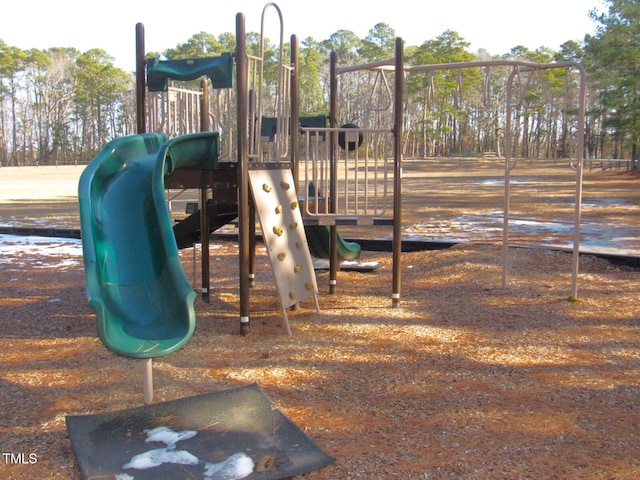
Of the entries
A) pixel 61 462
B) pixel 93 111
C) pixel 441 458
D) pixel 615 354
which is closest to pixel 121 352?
pixel 61 462

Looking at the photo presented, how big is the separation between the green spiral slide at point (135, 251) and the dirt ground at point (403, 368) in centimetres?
47

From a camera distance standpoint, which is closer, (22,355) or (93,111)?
(22,355)

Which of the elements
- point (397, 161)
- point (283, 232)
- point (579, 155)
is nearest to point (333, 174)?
point (397, 161)

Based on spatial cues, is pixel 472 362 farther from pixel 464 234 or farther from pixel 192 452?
pixel 464 234

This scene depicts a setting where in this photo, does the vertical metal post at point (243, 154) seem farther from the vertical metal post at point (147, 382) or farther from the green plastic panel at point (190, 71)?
the vertical metal post at point (147, 382)

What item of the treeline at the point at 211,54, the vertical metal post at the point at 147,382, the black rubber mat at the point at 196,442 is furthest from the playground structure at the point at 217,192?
the treeline at the point at 211,54

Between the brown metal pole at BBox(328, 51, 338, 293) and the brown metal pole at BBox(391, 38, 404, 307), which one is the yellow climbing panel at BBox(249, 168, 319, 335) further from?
the brown metal pole at BBox(328, 51, 338, 293)

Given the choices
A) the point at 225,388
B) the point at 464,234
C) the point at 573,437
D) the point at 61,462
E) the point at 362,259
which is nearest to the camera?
the point at 61,462

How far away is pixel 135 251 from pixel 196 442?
5.61 feet

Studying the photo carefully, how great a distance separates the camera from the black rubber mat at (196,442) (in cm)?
296

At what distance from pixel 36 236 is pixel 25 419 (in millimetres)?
8993

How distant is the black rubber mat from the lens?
9.73ft

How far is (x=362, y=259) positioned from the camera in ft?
29.9

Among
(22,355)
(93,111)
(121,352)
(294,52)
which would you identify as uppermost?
(93,111)
